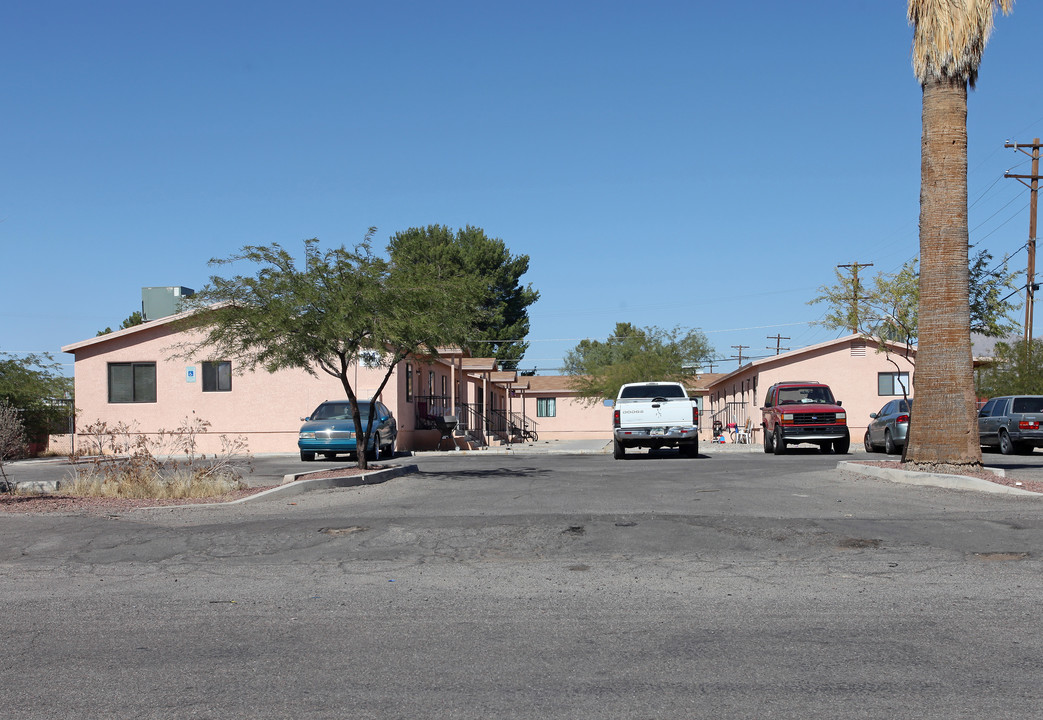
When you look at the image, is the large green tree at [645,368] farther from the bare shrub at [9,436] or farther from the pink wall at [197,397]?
the bare shrub at [9,436]

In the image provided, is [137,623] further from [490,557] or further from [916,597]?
[916,597]

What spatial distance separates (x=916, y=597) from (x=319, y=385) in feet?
88.8

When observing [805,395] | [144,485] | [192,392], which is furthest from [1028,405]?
[192,392]

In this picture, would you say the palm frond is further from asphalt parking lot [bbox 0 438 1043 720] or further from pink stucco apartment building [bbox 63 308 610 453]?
pink stucco apartment building [bbox 63 308 610 453]

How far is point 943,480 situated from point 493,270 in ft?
169

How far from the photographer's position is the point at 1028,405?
26516mm

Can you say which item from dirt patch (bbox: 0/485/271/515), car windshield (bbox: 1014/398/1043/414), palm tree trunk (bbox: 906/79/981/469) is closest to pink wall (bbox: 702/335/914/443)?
car windshield (bbox: 1014/398/1043/414)

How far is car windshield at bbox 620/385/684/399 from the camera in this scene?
26.7m

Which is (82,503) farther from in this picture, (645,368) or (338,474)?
(645,368)

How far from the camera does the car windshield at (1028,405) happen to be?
26281 millimetres

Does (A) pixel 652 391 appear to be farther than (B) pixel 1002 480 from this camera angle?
Yes

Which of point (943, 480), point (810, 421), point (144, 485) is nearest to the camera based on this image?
point (144, 485)

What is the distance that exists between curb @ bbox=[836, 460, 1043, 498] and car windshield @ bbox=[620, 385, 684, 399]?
10321 millimetres

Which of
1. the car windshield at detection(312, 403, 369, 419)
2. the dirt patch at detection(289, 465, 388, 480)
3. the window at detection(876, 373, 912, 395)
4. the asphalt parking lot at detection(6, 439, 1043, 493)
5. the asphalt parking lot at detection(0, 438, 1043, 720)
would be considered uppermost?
the window at detection(876, 373, 912, 395)
